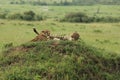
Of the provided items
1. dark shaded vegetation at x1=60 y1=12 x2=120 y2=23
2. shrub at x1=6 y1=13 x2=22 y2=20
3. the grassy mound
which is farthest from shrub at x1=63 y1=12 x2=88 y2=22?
the grassy mound

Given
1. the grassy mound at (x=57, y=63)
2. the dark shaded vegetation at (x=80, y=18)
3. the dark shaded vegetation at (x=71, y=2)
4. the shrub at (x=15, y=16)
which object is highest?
the grassy mound at (x=57, y=63)

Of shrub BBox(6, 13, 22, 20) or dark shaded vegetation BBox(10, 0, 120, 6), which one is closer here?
shrub BBox(6, 13, 22, 20)

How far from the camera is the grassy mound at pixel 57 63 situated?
9.82 metres

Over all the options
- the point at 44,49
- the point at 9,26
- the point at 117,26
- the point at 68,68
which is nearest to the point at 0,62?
A: the point at 44,49

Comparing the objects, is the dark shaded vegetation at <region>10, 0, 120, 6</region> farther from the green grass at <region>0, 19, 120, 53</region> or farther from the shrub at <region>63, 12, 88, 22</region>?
the green grass at <region>0, 19, 120, 53</region>

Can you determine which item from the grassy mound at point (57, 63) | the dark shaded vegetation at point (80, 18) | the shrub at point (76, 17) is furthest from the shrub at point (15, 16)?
the grassy mound at point (57, 63)

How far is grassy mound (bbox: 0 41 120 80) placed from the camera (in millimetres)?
9820

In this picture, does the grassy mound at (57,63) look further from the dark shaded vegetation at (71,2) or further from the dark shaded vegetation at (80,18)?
the dark shaded vegetation at (71,2)

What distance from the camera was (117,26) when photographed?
31016mm

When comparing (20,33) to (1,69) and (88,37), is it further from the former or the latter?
(1,69)

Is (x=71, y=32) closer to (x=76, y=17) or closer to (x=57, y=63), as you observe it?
(x=76, y=17)

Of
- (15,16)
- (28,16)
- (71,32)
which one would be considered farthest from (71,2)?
(71,32)

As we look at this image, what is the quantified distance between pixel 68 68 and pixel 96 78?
2.73 ft

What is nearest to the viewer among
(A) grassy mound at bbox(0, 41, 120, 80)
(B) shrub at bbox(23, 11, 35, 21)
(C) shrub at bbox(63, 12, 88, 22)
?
(A) grassy mound at bbox(0, 41, 120, 80)
